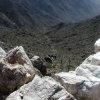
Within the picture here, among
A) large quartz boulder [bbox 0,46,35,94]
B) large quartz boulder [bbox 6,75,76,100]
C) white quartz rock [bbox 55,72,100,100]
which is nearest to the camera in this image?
large quartz boulder [bbox 6,75,76,100]

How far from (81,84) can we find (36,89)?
11.4 feet

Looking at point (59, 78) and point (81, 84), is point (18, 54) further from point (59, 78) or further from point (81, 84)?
point (81, 84)

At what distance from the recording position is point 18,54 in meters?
30.3

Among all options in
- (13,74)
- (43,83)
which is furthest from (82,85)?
(13,74)

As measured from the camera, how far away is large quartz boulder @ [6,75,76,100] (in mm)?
23203

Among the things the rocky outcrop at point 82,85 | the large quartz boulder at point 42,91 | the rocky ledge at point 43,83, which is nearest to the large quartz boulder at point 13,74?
the rocky ledge at point 43,83

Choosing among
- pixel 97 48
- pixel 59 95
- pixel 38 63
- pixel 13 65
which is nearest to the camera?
pixel 59 95

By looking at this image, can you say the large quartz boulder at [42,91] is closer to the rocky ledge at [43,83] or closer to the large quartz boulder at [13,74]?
the rocky ledge at [43,83]

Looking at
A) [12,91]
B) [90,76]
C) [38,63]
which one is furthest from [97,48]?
[38,63]

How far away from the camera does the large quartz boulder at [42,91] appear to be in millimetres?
23203

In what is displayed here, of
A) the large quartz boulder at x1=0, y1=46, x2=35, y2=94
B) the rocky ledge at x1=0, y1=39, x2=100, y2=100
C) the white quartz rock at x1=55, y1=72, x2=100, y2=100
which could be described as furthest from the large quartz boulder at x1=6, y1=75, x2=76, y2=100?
the large quartz boulder at x1=0, y1=46, x2=35, y2=94

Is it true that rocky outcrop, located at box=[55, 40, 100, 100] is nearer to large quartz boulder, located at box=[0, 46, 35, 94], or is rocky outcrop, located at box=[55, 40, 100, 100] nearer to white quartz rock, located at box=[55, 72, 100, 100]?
white quartz rock, located at box=[55, 72, 100, 100]

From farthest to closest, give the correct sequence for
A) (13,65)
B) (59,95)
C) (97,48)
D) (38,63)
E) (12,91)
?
(38,63)
(97,48)
(13,65)
(12,91)
(59,95)

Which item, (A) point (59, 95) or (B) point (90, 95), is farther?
(B) point (90, 95)
